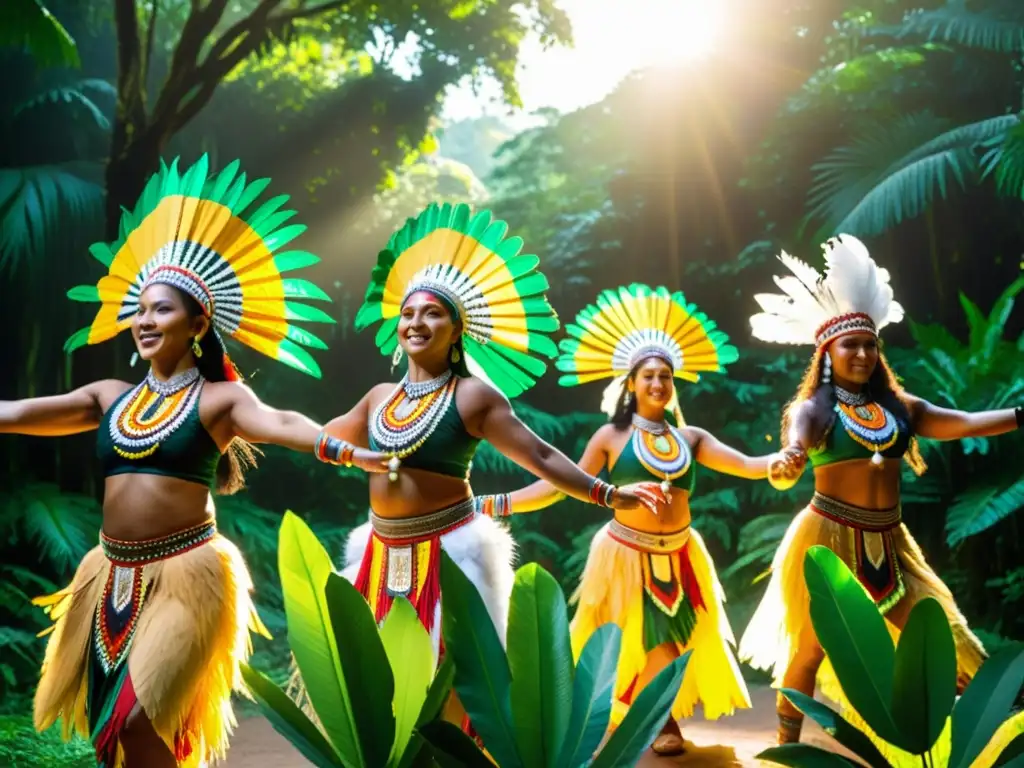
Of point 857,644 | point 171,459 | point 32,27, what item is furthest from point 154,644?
point 32,27

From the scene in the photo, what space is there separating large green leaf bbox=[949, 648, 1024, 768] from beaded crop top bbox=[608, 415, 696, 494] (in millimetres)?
2060

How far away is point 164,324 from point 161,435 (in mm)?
313

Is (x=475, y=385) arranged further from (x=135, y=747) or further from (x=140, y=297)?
(x=135, y=747)

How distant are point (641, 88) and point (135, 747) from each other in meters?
8.69

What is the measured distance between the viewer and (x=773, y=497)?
7.55 m

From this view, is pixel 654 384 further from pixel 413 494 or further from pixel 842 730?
pixel 842 730

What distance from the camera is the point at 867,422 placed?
3.62m

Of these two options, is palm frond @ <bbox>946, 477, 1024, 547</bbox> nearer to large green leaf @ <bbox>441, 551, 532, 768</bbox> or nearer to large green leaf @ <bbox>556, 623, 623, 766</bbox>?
large green leaf @ <bbox>556, 623, 623, 766</bbox>

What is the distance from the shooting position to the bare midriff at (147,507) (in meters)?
2.61

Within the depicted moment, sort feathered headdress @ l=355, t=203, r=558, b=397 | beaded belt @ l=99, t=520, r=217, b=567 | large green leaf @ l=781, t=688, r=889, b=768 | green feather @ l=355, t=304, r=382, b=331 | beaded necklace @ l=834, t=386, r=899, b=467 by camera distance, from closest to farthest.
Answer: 1. large green leaf @ l=781, t=688, r=889, b=768
2. beaded belt @ l=99, t=520, r=217, b=567
3. feathered headdress @ l=355, t=203, r=558, b=397
4. green feather @ l=355, t=304, r=382, b=331
5. beaded necklace @ l=834, t=386, r=899, b=467

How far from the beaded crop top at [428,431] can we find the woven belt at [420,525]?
0.12 m

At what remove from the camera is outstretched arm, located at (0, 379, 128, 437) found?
2.81m

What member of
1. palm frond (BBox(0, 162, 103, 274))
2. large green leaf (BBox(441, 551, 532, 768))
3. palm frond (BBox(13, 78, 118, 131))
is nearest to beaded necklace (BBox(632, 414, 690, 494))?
large green leaf (BBox(441, 551, 532, 768))

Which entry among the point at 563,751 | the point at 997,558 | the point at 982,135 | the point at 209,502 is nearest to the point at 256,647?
the point at 209,502
